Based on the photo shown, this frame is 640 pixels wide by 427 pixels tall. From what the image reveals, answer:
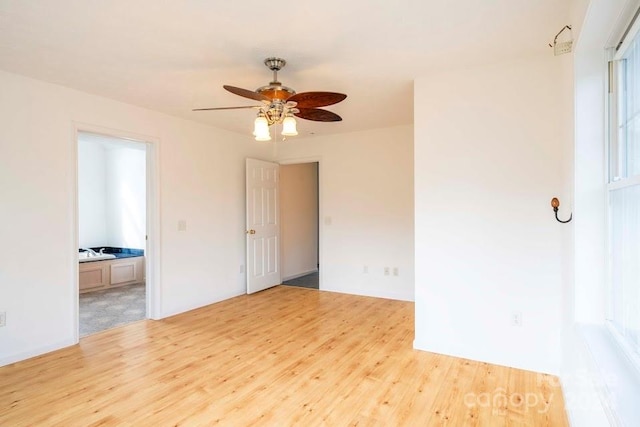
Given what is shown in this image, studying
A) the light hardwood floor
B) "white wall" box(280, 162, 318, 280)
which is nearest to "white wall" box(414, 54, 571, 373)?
the light hardwood floor

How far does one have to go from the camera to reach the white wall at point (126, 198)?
6.43m

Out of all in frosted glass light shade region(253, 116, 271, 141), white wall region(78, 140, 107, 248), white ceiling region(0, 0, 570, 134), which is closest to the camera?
white ceiling region(0, 0, 570, 134)

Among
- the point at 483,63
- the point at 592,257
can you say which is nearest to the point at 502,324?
the point at 592,257

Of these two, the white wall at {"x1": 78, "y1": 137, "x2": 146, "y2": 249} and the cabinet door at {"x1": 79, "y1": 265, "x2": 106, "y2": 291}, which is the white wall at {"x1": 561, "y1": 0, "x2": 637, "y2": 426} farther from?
the white wall at {"x1": 78, "y1": 137, "x2": 146, "y2": 249}

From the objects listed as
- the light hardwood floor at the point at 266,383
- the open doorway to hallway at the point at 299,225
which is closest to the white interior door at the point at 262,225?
the open doorway to hallway at the point at 299,225

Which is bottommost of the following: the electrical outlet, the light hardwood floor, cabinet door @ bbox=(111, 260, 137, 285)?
the light hardwood floor

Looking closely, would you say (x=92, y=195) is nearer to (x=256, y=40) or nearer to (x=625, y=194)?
(x=256, y=40)

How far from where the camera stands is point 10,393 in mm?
2391

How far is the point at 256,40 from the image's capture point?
233 centimetres

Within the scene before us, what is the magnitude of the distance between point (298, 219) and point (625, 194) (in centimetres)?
532

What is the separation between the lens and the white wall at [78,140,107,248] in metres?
6.57

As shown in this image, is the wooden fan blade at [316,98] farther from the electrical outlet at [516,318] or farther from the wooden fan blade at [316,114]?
the electrical outlet at [516,318]

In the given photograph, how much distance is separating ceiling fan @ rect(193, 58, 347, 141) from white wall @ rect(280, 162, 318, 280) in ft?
11.6

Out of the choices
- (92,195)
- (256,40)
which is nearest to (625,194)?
(256,40)
